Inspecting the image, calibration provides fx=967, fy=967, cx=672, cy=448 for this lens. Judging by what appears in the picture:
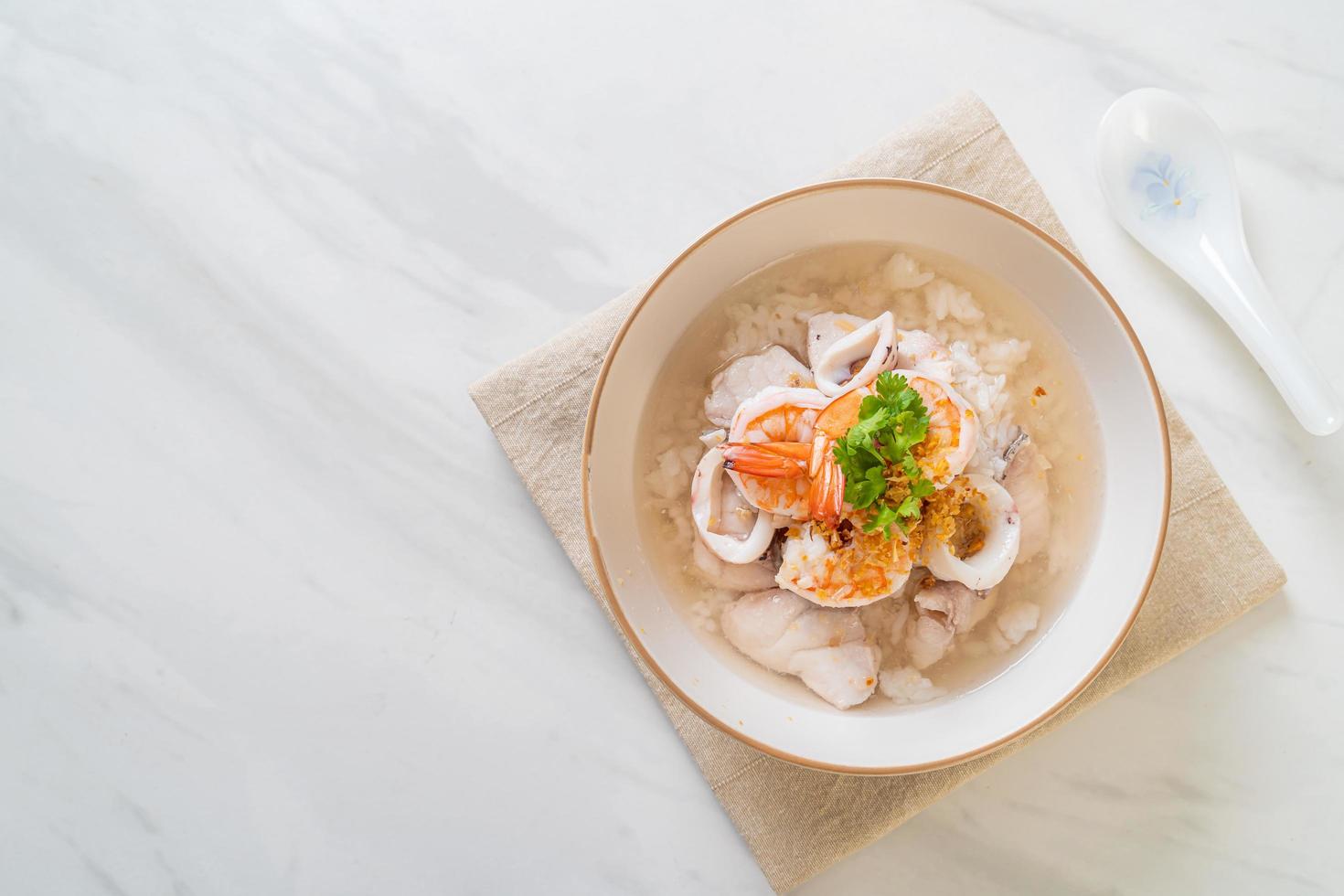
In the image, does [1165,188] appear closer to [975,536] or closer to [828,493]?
[975,536]

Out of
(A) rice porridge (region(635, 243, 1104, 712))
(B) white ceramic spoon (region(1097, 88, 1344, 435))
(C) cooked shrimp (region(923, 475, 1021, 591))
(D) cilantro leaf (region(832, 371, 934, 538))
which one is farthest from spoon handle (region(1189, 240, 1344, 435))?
(D) cilantro leaf (region(832, 371, 934, 538))

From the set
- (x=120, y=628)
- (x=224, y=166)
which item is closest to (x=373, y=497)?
(x=120, y=628)

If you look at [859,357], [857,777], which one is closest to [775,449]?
[859,357]

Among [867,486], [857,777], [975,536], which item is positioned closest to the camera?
[867,486]

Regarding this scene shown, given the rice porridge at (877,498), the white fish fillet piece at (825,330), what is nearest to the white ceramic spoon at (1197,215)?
the rice porridge at (877,498)

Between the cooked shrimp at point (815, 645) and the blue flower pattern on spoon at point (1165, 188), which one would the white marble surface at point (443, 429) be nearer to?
the blue flower pattern on spoon at point (1165, 188)

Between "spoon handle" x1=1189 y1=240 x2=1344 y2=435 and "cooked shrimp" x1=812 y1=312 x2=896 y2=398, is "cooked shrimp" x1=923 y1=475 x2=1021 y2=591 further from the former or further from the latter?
"spoon handle" x1=1189 y1=240 x2=1344 y2=435
